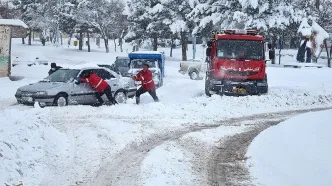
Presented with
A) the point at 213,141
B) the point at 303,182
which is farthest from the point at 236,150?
the point at 303,182

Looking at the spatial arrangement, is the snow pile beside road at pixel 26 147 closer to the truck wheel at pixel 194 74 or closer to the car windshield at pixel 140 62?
the car windshield at pixel 140 62

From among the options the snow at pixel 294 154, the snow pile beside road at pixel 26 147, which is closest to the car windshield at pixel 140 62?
the snow at pixel 294 154

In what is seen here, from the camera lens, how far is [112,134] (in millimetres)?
10578

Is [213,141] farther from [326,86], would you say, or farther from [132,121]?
[326,86]

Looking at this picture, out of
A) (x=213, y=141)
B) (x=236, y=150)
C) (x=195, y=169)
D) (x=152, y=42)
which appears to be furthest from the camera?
(x=152, y=42)

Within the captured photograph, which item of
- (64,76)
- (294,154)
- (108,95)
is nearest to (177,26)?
(64,76)

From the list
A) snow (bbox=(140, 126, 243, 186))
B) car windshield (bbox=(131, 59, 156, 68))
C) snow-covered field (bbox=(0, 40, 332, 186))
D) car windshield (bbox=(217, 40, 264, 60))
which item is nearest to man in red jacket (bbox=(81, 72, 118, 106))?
snow-covered field (bbox=(0, 40, 332, 186))

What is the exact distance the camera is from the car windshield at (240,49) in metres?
17.9

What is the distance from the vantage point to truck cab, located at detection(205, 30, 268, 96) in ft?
58.6

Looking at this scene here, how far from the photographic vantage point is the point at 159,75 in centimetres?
2319

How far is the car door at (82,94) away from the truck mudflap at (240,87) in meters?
5.34

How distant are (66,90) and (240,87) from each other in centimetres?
726

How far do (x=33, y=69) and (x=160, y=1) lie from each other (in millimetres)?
17690

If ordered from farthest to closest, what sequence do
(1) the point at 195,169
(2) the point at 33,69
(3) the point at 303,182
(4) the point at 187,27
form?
(4) the point at 187,27 < (2) the point at 33,69 < (1) the point at 195,169 < (3) the point at 303,182
